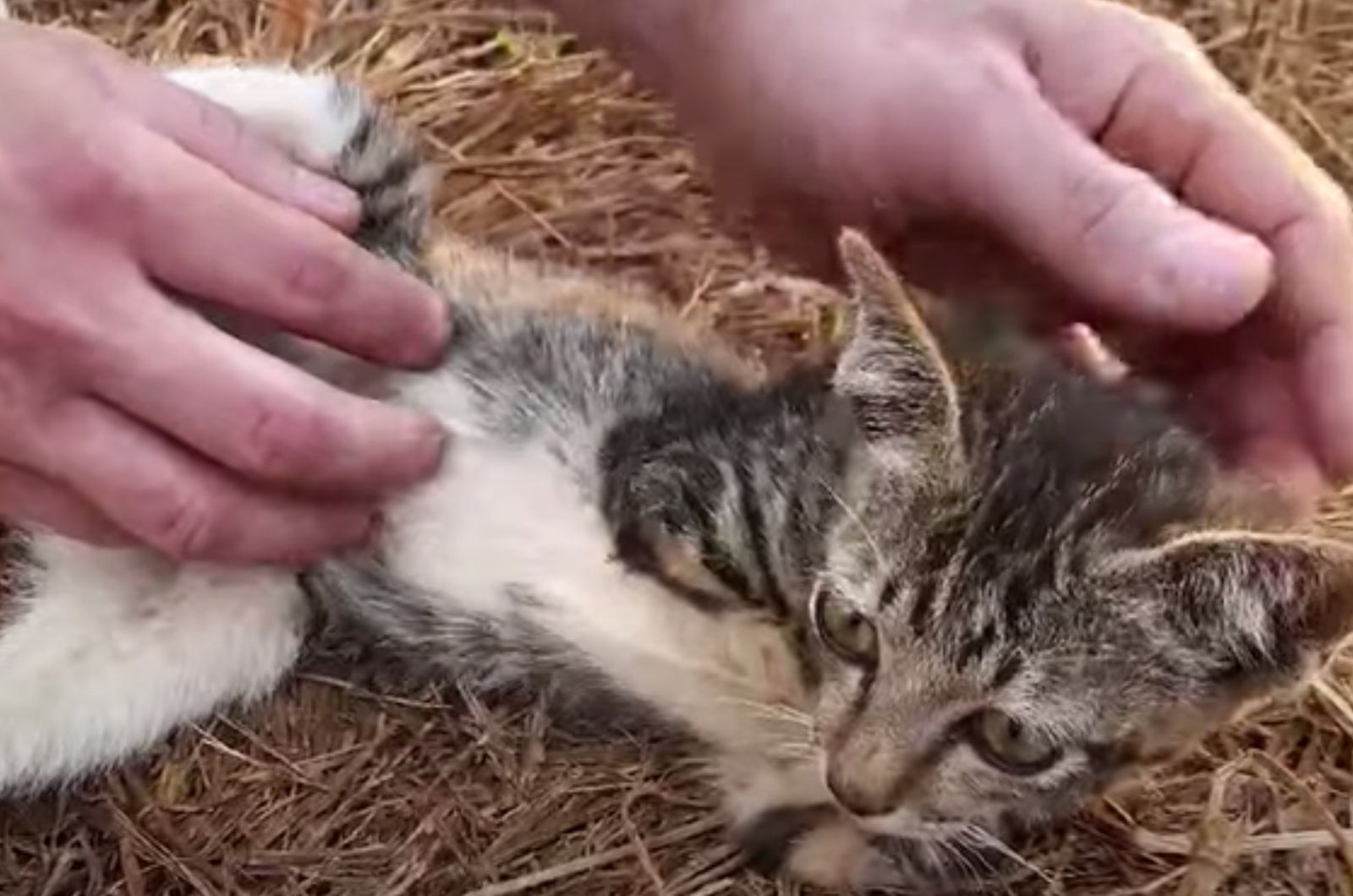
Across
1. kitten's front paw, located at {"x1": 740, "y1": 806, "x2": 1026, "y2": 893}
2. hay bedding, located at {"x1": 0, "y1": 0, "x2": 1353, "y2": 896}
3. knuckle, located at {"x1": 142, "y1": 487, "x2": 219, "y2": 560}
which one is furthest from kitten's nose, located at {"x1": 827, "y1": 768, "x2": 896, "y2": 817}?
knuckle, located at {"x1": 142, "y1": 487, "x2": 219, "y2": 560}

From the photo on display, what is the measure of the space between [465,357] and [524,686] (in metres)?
0.29

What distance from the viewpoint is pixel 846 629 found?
6.06 feet

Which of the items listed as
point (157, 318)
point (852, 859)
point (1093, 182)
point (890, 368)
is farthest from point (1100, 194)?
point (157, 318)

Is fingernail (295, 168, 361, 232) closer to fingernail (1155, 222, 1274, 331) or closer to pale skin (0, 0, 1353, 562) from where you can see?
pale skin (0, 0, 1353, 562)

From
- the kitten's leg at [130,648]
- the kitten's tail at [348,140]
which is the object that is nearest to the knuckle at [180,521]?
the kitten's leg at [130,648]

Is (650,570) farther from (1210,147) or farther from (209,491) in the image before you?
(1210,147)

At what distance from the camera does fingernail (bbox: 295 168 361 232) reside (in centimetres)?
207

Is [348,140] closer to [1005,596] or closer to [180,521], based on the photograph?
[180,521]

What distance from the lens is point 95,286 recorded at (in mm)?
1898

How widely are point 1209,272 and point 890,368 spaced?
0.24 m

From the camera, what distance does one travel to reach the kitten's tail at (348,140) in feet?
7.35

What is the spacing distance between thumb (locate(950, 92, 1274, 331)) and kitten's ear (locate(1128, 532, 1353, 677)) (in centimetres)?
20

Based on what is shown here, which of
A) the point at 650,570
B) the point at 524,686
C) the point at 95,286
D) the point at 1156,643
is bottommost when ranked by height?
the point at 524,686

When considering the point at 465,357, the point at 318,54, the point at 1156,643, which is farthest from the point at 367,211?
the point at 1156,643
